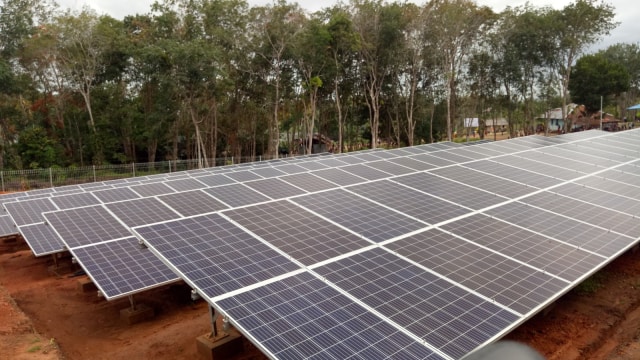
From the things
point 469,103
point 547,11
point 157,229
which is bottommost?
point 157,229

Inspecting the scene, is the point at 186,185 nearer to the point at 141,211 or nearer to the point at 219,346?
the point at 141,211

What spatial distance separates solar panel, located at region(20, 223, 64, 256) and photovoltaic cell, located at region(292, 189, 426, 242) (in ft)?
31.9

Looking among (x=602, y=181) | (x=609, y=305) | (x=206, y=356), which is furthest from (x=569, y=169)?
(x=206, y=356)

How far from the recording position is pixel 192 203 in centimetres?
1220

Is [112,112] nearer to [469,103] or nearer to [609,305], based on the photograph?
[609,305]

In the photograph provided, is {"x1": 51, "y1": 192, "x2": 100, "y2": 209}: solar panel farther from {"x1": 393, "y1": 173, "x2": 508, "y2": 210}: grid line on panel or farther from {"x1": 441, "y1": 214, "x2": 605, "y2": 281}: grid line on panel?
{"x1": 441, "y1": 214, "x2": 605, "y2": 281}: grid line on panel

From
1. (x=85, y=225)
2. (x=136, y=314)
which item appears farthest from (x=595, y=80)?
(x=85, y=225)

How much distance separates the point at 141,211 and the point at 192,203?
1.48 m

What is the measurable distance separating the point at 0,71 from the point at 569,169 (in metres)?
43.0

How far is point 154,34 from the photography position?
3916 centimetres

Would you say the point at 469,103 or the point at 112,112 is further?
the point at 469,103

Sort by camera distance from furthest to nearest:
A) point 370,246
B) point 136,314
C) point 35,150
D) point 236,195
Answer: point 35,150, point 236,195, point 136,314, point 370,246

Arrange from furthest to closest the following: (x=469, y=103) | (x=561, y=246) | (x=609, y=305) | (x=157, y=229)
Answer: (x=469, y=103) < (x=609, y=305) < (x=561, y=246) < (x=157, y=229)

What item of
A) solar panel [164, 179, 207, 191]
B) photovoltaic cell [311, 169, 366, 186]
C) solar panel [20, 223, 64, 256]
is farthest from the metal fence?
photovoltaic cell [311, 169, 366, 186]
